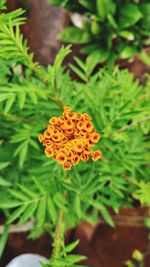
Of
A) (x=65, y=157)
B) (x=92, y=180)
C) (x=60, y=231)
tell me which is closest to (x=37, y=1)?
(x=92, y=180)

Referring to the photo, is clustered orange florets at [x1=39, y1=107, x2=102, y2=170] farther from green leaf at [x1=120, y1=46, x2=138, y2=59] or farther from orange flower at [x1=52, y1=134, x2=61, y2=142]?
green leaf at [x1=120, y1=46, x2=138, y2=59]

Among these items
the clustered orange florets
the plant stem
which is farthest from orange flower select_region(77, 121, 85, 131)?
the plant stem

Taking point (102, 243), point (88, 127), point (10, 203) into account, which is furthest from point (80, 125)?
point (102, 243)

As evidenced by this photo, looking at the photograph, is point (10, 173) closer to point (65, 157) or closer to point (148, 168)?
point (148, 168)

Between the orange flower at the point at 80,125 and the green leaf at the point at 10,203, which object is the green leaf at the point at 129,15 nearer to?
the green leaf at the point at 10,203

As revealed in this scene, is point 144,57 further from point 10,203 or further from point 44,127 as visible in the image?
point 10,203

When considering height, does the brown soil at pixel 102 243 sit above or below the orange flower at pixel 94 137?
below

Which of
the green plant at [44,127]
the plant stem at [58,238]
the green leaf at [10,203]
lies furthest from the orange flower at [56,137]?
the green leaf at [10,203]
